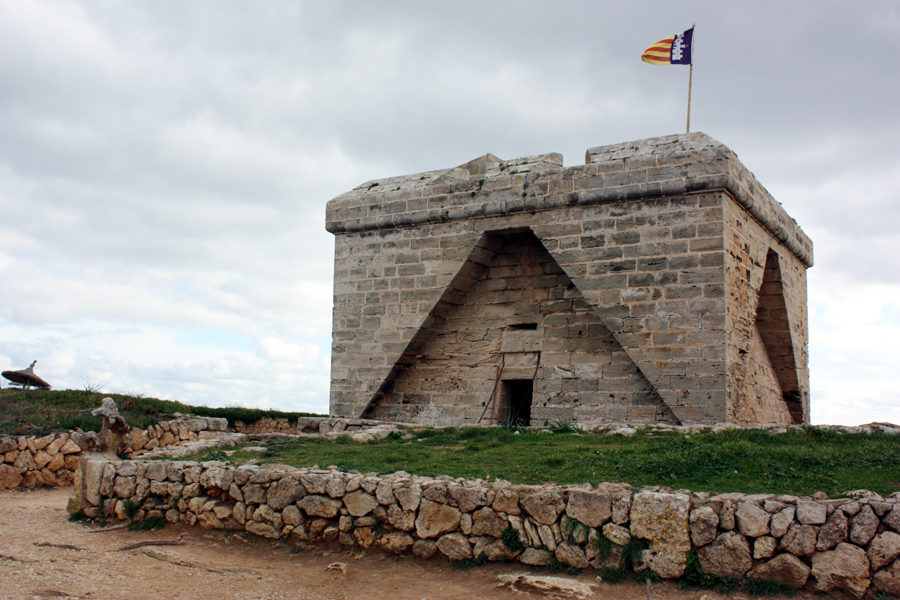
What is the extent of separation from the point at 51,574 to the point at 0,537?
1.82 m

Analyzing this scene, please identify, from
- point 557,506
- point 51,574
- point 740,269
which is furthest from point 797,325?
point 51,574

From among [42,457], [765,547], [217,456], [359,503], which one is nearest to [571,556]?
[765,547]

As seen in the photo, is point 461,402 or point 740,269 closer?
point 740,269

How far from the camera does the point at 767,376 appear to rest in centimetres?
1309

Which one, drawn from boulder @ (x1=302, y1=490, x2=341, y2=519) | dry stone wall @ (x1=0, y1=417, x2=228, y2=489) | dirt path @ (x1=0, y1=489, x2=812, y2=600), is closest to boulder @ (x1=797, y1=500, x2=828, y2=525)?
dirt path @ (x1=0, y1=489, x2=812, y2=600)

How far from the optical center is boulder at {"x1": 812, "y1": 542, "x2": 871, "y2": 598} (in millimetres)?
5098

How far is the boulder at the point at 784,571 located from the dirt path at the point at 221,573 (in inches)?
13.5

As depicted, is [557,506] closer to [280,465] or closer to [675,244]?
[280,465]

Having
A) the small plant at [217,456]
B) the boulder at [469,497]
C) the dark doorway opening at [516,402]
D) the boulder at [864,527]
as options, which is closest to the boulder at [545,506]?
the boulder at [469,497]

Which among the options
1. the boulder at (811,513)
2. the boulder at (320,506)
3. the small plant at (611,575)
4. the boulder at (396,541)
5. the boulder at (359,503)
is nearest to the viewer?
the boulder at (811,513)

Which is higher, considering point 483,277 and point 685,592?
point 483,277

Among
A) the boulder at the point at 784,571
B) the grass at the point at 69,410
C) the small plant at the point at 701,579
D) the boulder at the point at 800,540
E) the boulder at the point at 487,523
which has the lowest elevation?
the small plant at the point at 701,579

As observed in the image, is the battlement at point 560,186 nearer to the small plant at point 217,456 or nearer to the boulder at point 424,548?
the small plant at point 217,456

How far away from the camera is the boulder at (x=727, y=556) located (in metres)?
5.37
